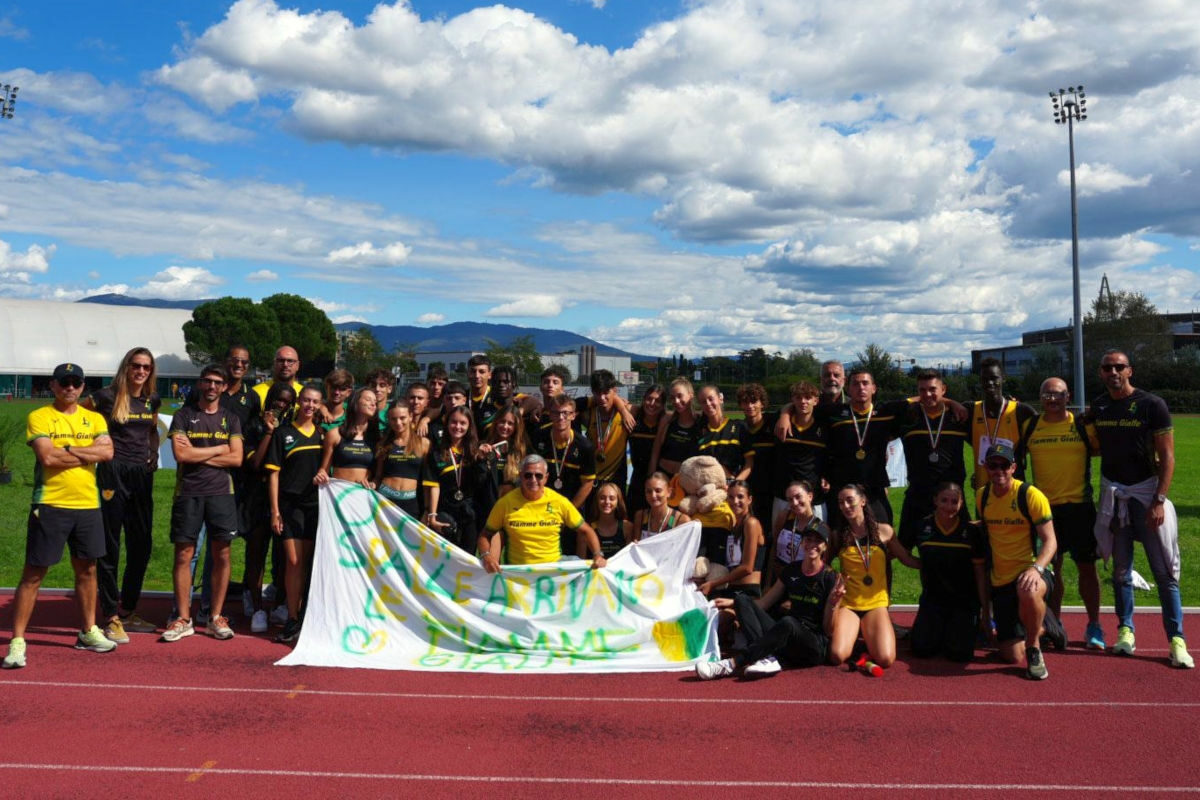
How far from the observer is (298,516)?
7.49m

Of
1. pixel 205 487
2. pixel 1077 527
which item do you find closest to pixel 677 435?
pixel 1077 527

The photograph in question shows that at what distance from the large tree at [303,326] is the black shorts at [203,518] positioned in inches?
3465

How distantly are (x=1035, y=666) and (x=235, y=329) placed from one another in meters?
92.1

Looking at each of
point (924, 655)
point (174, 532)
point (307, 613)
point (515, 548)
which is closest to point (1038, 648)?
point (924, 655)

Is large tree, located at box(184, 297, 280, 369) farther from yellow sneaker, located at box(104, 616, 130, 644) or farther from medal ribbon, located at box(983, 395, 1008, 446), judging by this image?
medal ribbon, located at box(983, 395, 1008, 446)

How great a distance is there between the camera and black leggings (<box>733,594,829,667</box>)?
6.58 meters

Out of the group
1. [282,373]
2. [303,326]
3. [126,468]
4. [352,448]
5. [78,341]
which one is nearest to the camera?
[126,468]

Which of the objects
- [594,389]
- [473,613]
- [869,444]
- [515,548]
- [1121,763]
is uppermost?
[594,389]

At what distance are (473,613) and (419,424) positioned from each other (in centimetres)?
161

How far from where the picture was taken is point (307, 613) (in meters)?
7.16

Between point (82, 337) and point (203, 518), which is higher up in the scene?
point (82, 337)

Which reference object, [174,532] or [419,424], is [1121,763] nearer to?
[419,424]

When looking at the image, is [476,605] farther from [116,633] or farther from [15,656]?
[15,656]

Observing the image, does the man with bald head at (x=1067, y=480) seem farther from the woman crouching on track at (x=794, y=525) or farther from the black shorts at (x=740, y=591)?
the black shorts at (x=740, y=591)
